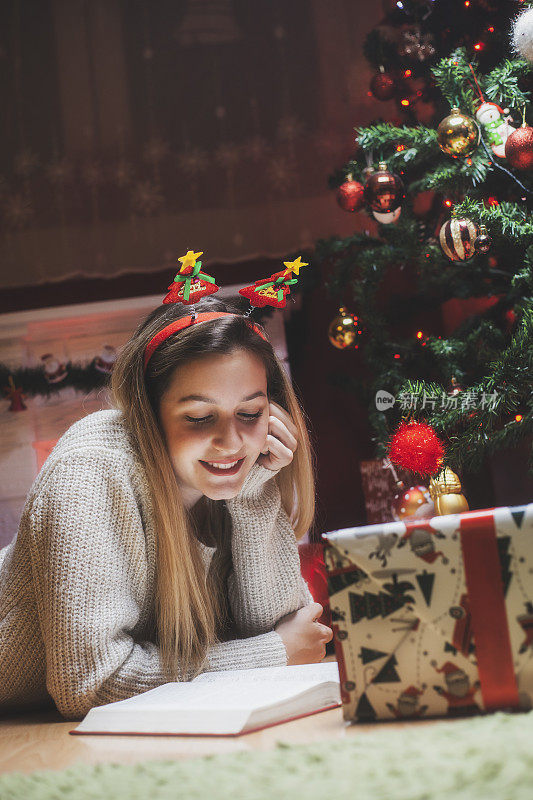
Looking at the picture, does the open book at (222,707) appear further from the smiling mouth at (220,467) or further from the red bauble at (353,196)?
the red bauble at (353,196)

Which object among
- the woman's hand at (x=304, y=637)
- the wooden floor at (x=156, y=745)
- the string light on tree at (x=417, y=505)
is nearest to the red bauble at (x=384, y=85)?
the string light on tree at (x=417, y=505)

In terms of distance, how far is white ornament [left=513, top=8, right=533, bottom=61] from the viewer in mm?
1695

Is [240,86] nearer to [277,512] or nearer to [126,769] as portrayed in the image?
[277,512]

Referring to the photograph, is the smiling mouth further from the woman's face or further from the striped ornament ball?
the striped ornament ball

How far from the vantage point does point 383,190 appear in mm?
1975

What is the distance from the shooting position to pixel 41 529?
1.04 metres

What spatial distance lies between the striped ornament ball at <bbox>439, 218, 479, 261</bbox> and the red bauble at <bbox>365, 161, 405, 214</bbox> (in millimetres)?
229

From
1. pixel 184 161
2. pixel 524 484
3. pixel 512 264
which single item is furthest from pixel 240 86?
pixel 524 484

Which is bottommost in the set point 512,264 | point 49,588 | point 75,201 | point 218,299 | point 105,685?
point 105,685

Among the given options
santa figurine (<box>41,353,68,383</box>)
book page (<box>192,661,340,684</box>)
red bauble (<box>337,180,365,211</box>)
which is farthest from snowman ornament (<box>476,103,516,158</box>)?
santa figurine (<box>41,353,68,383</box>)

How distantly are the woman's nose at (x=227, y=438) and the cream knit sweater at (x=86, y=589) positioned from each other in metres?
0.12

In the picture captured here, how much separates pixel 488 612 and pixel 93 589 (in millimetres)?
530

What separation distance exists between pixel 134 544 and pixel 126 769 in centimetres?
52

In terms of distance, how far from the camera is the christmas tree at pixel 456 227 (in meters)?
1.77
